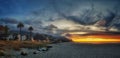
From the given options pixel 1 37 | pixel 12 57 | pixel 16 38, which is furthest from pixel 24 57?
pixel 16 38

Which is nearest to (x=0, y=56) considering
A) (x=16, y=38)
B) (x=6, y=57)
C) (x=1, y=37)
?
(x=6, y=57)

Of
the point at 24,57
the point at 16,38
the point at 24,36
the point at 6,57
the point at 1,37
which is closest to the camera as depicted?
the point at 6,57

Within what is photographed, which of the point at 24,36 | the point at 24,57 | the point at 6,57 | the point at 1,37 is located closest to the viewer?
the point at 6,57

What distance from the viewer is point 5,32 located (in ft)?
552

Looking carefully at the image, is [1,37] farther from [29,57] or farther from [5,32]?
[29,57]

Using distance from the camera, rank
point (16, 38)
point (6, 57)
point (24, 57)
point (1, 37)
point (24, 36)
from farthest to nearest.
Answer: point (24, 36) → point (16, 38) → point (1, 37) → point (24, 57) → point (6, 57)

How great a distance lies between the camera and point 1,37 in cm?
16225

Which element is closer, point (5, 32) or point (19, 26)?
point (5, 32)

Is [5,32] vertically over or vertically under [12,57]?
over

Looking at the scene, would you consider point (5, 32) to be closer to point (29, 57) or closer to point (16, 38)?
point (16, 38)

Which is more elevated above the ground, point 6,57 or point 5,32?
point 5,32

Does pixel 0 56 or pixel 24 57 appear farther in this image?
pixel 24 57

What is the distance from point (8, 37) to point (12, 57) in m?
87.8

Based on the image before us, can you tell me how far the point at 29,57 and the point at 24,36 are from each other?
357 feet
